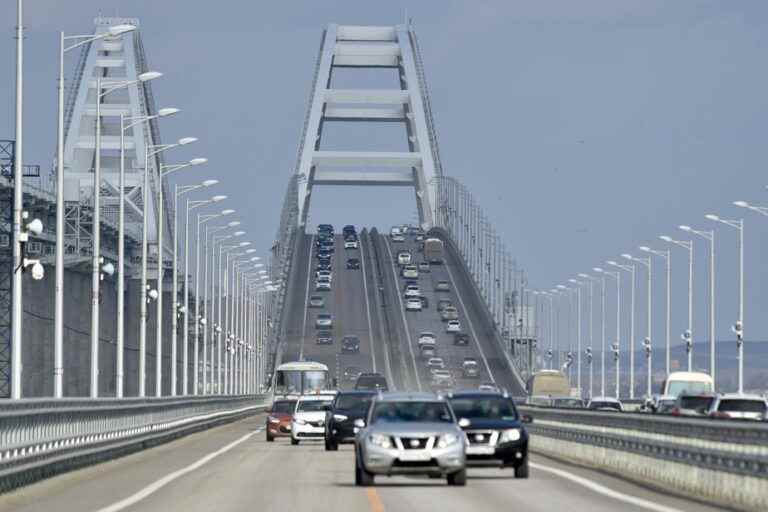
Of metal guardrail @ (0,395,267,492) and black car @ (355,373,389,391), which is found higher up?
black car @ (355,373,389,391)

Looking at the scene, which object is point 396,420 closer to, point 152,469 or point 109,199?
point 152,469

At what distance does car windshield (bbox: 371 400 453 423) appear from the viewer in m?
33.7

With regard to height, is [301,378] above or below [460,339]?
below

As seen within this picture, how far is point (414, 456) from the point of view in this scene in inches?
1275

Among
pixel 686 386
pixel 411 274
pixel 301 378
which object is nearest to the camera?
pixel 686 386

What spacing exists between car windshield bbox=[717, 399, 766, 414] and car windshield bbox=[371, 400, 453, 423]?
76.8 ft

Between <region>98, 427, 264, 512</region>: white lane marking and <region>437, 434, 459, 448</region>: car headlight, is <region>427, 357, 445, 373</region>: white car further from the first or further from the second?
<region>437, 434, 459, 448</region>: car headlight

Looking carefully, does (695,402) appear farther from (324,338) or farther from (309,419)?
(324,338)

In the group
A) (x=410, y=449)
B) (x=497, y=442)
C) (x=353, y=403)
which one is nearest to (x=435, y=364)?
(x=353, y=403)

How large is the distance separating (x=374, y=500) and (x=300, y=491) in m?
2.86

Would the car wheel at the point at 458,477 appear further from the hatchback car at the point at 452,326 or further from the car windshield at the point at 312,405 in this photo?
the hatchback car at the point at 452,326

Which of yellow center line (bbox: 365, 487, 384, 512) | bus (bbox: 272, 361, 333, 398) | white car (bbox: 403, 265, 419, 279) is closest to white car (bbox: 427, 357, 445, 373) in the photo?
bus (bbox: 272, 361, 333, 398)

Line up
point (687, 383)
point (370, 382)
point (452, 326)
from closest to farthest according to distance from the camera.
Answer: point (687, 383)
point (370, 382)
point (452, 326)

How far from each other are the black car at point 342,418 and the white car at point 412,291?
442 ft
